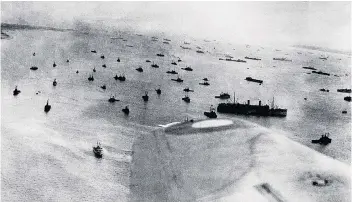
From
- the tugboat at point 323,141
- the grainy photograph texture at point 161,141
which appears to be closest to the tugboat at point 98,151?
the grainy photograph texture at point 161,141

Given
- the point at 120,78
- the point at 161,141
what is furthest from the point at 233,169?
the point at 120,78

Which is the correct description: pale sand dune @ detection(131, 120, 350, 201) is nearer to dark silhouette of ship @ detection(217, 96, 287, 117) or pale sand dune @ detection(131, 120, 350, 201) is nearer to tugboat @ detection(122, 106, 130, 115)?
tugboat @ detection(122, 106, 130, 115)

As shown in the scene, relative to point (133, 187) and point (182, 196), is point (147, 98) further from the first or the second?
point (182, 196)

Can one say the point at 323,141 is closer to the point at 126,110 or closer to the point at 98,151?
the point at 126,110

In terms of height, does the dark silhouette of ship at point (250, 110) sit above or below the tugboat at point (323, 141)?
above

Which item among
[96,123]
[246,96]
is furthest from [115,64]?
[96,123]

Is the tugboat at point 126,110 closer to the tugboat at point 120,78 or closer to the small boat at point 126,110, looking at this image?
the small boat at point 126,110
